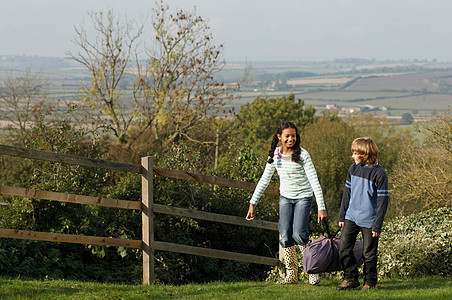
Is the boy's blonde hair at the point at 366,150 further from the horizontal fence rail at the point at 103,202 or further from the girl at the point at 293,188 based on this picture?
the horizontal fence rail at the point at 103,202

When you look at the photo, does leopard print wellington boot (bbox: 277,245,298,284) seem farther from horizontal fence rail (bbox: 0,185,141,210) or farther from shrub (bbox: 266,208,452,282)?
horizontal fence rail (bbox: 0,185,141,210)

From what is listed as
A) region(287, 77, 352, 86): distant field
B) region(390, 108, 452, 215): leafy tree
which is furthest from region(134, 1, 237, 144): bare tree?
region(287, 77, 352, 86): distant field

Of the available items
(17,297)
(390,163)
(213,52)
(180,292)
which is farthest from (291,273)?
(390,163)

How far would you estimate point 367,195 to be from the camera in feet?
18.2

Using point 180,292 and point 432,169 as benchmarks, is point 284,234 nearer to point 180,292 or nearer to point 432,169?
point 180,292

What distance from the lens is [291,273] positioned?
21.2 feet

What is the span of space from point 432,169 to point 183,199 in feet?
45.1

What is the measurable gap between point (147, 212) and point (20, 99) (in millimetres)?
28551

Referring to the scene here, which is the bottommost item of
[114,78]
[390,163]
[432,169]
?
[390,163]

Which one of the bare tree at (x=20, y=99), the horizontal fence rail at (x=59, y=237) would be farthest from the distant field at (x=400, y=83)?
the horizontal fence rail at (x=59, y=237)

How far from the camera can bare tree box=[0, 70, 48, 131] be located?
29828 mm

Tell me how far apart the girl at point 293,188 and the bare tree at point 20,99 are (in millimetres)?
24853

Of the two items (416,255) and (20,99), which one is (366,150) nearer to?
(416,255)

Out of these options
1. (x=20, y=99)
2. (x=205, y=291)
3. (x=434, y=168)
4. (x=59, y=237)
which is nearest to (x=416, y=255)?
(x=205, y=291)
